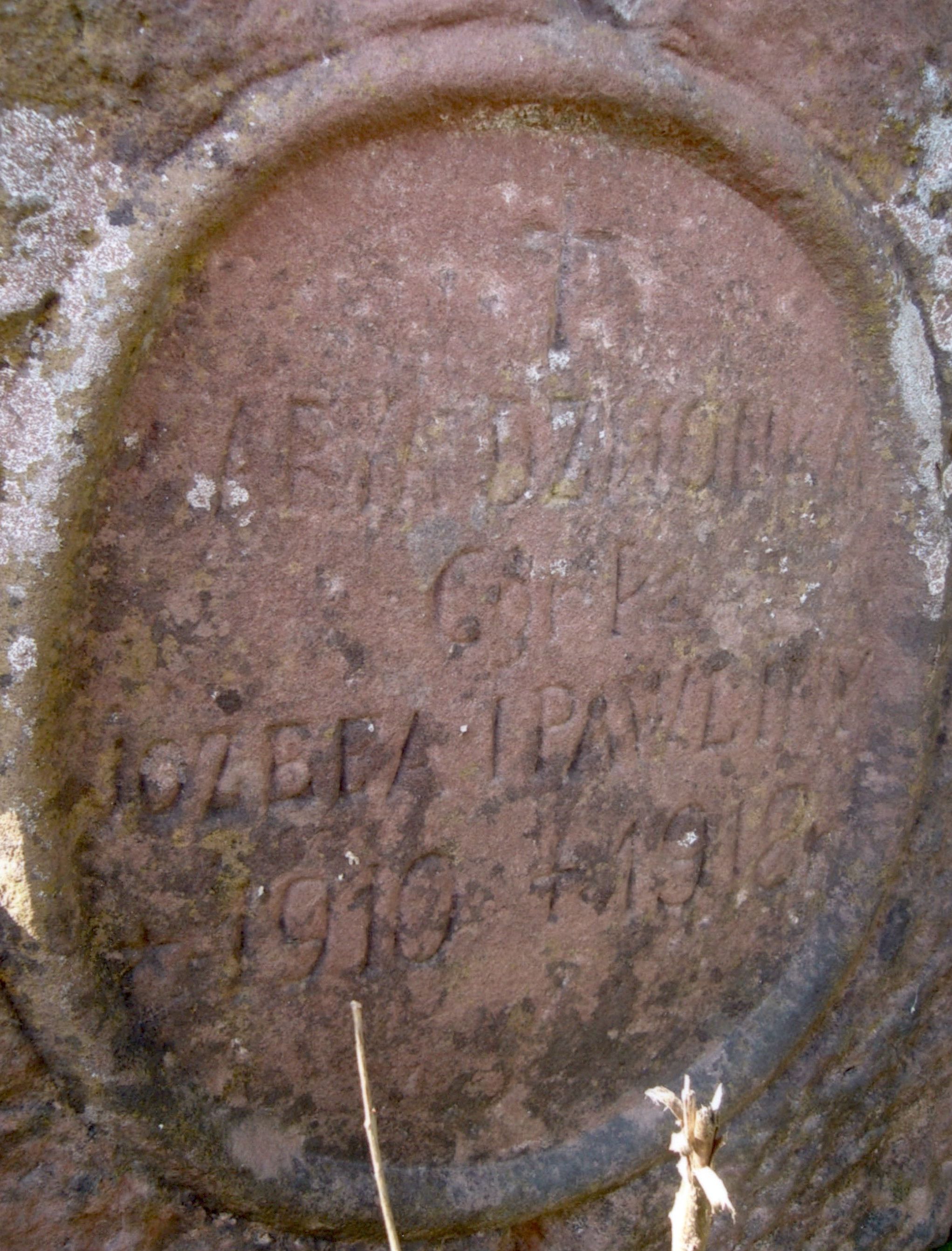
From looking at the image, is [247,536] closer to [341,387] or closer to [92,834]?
[341,387]

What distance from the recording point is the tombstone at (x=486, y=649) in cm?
102

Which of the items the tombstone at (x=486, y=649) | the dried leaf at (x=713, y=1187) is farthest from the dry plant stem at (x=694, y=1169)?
the tombstone at (x=486, y=649)

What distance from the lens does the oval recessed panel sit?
104 cm

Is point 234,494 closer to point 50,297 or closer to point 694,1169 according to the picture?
point 50,297

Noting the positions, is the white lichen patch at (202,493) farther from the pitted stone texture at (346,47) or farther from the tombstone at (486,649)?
the pitted stone texture at (346,47)

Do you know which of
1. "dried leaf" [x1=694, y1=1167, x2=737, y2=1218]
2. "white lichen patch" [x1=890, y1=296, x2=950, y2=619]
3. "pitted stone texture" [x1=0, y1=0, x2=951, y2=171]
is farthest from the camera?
"white lichen patch" [x1=890, y1=296, x2=950, y2=619]

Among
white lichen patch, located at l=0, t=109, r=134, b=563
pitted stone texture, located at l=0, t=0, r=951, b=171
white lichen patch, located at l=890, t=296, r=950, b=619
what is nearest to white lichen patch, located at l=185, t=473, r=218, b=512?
white lichen patch, located at l=0, t=109, r=134, b=563

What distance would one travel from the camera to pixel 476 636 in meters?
1.22

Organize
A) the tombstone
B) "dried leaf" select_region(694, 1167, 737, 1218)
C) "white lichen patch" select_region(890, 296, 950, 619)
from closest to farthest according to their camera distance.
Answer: "dried leaf" select_region(694, 1167, 737, 1218) → the tombstone → "white lichen patch" select_region(890, 296, 950, 619)

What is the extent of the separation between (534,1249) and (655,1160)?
214 mm

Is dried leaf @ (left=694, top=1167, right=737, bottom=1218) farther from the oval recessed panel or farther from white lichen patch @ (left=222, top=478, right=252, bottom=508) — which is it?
white lichen patch @ (left=222, top=478, right=252, bottom=508)

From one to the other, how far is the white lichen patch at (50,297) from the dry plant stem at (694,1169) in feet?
2.47

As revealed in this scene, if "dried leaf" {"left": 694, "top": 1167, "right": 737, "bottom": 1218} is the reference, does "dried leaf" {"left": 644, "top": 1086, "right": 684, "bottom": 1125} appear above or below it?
above

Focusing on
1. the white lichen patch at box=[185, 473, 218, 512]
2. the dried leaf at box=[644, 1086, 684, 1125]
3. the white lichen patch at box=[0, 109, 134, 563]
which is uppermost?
the white lichen patch at box=[0, 109, 134, 563]
